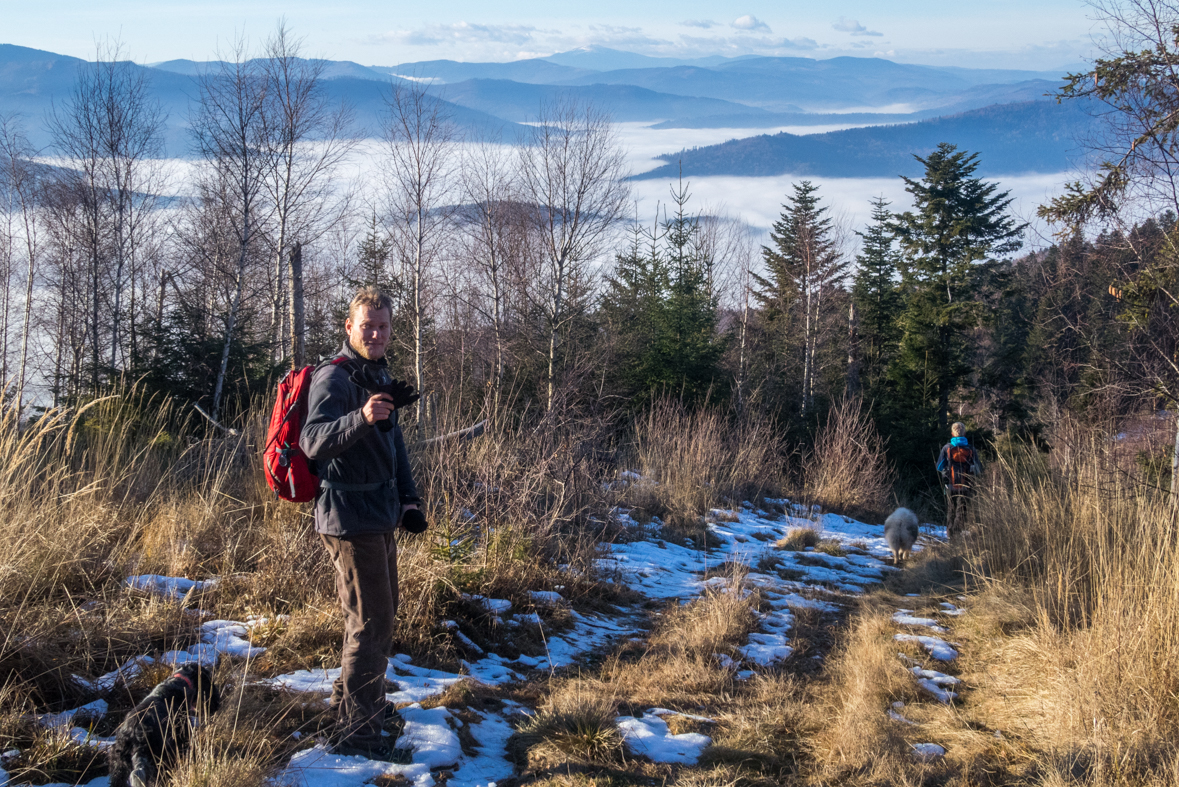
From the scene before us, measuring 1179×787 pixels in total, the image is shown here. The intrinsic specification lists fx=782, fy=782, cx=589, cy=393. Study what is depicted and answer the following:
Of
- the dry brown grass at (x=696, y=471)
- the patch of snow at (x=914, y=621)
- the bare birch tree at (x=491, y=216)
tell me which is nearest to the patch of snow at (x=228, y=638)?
the patch of snow at (x=914, y=621)

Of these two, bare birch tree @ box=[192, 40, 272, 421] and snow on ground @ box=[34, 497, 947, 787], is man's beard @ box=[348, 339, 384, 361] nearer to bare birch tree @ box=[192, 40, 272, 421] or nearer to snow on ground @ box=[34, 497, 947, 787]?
snow on ground @ box=[34, 497, 947, 787]

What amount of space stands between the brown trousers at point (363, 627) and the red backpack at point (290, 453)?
0.25 metres

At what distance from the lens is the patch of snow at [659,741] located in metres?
3.66

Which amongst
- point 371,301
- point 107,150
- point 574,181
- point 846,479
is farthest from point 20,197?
point 371,301

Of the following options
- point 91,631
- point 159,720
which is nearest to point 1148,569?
point 159,720

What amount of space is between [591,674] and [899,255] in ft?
131

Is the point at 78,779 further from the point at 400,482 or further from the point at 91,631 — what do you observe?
the point at 400,482

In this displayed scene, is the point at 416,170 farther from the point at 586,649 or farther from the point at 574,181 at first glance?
the point at 586,649

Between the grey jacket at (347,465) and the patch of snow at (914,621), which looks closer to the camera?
the grey jacket at (347,465)

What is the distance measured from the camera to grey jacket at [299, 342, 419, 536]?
3207 mm

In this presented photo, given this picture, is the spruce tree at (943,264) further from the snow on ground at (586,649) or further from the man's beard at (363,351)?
the man's beard at (363,351)

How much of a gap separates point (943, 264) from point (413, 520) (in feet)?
131

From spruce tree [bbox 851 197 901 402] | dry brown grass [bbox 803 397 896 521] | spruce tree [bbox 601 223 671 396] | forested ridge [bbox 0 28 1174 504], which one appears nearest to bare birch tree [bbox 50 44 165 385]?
forested ridge [bbox 0 28 1174 504]

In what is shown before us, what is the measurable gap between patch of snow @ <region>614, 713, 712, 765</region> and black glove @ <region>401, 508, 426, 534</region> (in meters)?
1.41
